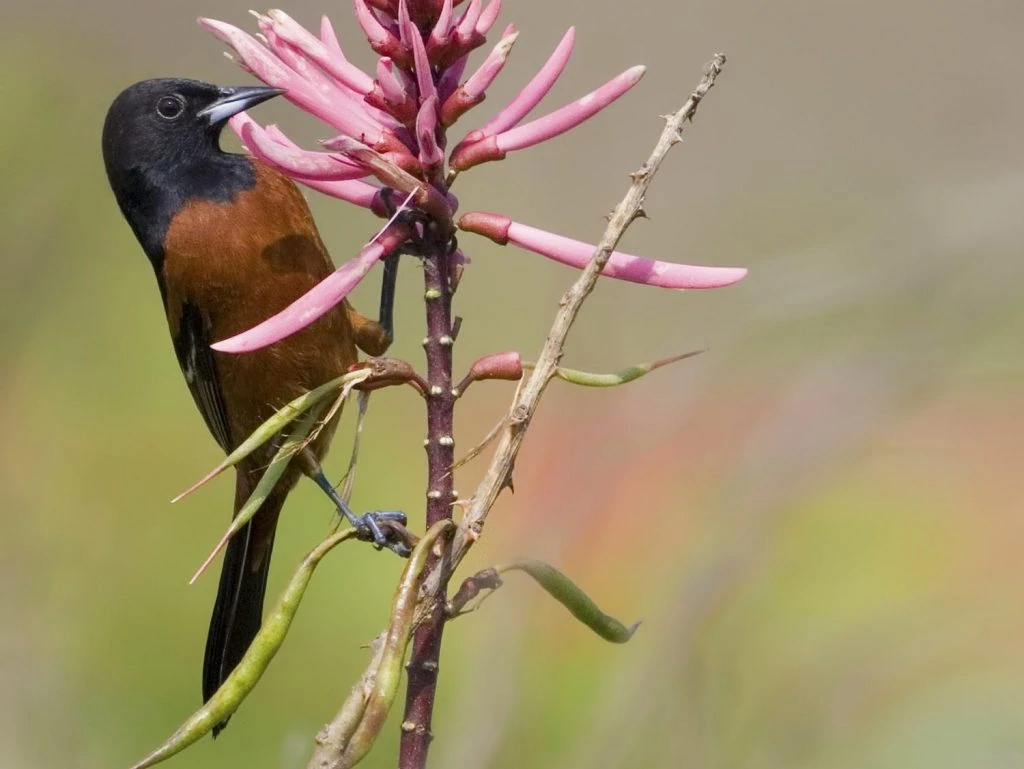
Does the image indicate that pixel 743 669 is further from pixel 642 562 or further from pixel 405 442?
pixel 405 442

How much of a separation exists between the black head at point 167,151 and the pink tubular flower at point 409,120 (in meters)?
0.68

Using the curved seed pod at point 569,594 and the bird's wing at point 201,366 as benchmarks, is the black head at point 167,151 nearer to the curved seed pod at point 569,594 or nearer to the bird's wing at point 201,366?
the bird's wing at point 201,366

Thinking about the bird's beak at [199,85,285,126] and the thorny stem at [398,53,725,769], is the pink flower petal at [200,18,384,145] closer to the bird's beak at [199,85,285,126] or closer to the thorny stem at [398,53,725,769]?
the thorny stem at [398,53,725,769]

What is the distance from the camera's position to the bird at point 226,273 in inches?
48.2

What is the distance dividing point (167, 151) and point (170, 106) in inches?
2.0

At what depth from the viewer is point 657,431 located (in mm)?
2006

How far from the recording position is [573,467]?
6.45 ft

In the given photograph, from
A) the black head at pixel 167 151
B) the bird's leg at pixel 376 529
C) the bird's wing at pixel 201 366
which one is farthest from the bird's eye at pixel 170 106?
the bird's leg at pixel 376 529

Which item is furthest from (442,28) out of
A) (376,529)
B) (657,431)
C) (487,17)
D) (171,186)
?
(657,431)

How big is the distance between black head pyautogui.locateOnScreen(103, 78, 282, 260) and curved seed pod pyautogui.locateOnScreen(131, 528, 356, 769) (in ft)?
2.63

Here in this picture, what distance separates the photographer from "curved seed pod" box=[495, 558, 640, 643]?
2.06 feet

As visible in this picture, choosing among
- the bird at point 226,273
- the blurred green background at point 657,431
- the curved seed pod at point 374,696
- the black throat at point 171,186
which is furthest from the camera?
the blurred green background at point 657,431

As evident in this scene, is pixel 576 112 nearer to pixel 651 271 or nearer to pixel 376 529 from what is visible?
pixel 651 271

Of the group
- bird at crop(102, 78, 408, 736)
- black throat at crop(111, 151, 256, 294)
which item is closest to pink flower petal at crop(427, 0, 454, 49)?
bird at crop(102, 78, 408, 736)
